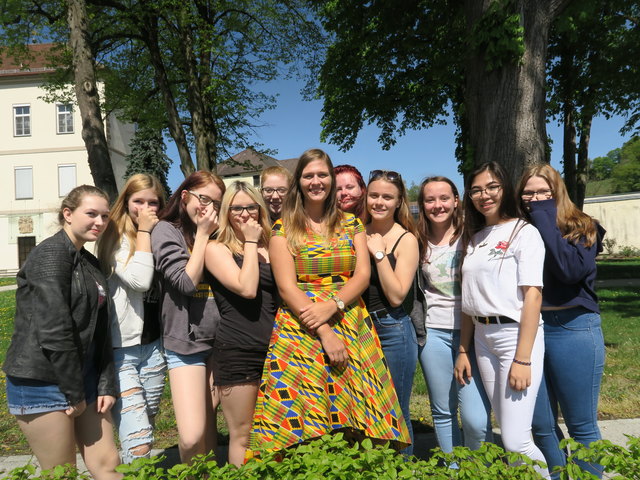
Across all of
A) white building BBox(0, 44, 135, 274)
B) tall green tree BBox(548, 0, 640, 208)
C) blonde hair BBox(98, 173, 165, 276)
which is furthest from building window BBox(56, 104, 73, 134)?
blonde hair BBox(98, 173, 165, 276)

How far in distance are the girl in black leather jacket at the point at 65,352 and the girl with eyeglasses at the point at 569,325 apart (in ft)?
8.59

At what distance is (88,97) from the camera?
7.34 meters

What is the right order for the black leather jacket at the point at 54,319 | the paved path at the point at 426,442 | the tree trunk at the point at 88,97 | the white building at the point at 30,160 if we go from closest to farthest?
the black leather jacket at the point at 54,319 < the paved path at the point at 426,442 < the tree trunk at the point at 88,97 < the white building at the point at 30,160

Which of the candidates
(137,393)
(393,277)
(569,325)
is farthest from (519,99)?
(137,393)

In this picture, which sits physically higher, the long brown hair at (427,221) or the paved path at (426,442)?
the long brown hair at (427,221)

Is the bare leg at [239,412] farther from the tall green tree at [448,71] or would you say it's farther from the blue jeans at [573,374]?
the tall green tree at [448,71]

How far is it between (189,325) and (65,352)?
0.71 metres

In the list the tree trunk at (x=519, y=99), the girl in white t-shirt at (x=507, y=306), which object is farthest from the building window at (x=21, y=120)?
the girl in white t-shirt at (x=507, y=306)

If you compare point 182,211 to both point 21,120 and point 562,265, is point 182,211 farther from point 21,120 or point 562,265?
point 21,120

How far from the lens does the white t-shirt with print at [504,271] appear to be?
2.71 metres

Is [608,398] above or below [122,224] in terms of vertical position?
below

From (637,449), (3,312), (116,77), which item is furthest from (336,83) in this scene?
(637,449)

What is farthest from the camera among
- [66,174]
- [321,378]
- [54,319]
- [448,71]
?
[66,174]

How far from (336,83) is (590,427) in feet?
44.1
